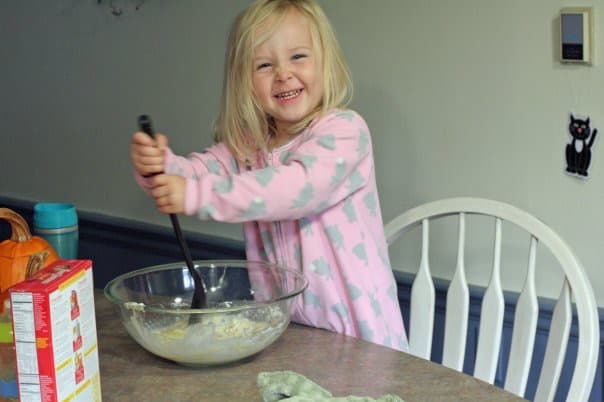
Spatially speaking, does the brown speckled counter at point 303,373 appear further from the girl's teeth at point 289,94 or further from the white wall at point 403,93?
the white wall at point 403,93

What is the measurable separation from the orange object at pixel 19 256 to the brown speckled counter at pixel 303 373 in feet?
0.49

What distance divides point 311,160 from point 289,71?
0.19 meters

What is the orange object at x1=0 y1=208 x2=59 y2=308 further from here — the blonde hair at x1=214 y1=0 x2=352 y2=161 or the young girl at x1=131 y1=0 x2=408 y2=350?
the blonde hair at x1=214 y1=0 x2=352 y2=161

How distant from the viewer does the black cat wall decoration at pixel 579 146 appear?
180 centimetres

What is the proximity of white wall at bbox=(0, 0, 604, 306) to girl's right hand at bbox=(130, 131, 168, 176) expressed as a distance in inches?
30.0

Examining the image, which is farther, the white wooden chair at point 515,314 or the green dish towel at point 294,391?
the white wooden chair at point 515,314

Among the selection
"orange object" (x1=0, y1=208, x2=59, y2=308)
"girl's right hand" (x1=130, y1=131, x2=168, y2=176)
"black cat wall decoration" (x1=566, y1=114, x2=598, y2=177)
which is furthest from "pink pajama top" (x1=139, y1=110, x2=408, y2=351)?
"black cat wall decoration" (x1=566, y1=114, x2=598, y2=177)

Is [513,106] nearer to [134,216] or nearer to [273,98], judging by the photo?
[273,98]

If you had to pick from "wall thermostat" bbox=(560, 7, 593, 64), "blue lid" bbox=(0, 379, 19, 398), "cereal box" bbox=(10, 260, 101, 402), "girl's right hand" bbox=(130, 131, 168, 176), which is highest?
"wall thermostat" bbox=(560, 7, 593, 64)

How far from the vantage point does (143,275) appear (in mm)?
1531

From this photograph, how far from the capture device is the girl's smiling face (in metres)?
1.65

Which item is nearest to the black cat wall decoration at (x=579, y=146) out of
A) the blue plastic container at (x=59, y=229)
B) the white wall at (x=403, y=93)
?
the white wall at (x=403, y=93)

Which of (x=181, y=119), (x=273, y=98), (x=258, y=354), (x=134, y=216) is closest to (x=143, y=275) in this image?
(x=258, y=354)

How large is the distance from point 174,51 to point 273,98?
883mm
